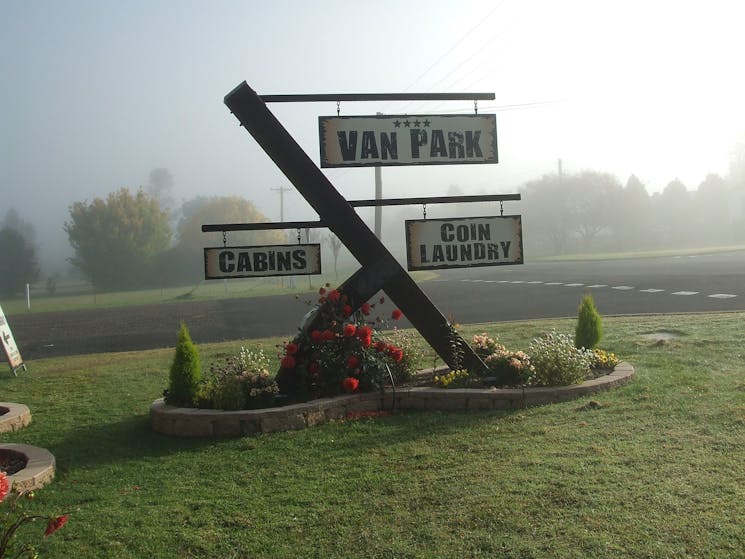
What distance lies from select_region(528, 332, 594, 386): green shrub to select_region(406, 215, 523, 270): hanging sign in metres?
1.03

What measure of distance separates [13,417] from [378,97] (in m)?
5.14

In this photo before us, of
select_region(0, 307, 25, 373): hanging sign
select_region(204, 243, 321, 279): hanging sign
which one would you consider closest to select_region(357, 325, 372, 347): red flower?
select_region(204, 243, 321, 279): hanging sign

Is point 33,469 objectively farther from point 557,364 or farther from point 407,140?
point 557,364

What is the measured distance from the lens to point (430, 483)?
195 inches

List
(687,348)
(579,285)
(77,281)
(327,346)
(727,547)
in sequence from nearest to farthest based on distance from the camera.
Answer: (727,547) < (327,346) < (687,348) < (579,285) < (77,281)

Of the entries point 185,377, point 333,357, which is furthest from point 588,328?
point 185,377

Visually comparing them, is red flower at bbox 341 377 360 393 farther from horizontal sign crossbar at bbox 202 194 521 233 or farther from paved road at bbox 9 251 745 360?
paved road at bbox 9 251 745 360

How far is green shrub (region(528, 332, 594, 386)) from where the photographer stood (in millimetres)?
7324

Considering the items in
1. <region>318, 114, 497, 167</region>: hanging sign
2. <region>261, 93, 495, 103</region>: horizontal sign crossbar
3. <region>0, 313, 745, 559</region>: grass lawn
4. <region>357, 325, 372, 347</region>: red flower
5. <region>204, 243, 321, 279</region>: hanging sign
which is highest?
<region>261, 93, 495, 103</region>: horizontal sign crossbar

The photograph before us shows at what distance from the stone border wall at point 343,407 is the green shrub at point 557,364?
13 cm

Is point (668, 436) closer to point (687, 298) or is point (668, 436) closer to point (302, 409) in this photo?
point (302, 409)

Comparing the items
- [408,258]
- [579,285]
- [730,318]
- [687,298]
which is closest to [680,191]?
[579,285]

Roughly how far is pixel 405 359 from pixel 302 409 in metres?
1.62

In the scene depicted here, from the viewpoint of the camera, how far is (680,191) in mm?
88938
